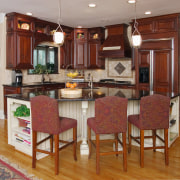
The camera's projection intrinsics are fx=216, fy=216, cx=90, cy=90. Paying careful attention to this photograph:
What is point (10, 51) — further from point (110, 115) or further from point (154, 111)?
point (154, 111)

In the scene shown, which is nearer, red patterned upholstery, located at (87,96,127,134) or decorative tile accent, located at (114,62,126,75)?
red patterned upholstery, located at (87,96,127,134)

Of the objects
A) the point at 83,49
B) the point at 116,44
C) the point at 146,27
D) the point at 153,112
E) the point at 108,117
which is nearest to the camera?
the point at 108,117

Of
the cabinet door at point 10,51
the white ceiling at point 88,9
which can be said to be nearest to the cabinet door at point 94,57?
the white ceiling at point 88,9

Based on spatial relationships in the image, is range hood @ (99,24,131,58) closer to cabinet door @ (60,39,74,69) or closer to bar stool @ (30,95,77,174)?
cabinet door @ (60,39,74,69)

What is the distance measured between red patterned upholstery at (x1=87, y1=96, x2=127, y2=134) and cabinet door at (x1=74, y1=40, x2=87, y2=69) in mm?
4436

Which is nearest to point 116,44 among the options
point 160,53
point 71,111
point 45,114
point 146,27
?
point 146,27

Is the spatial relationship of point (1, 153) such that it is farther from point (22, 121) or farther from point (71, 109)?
point (71, 109)

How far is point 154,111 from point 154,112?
0.01 metres

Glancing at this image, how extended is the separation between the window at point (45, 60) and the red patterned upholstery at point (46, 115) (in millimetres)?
3522

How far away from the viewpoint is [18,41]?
5.20 m

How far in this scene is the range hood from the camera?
6.12m

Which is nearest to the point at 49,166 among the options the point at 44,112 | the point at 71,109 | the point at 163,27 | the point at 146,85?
the point at 44,112

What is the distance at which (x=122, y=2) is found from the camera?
14.5 ft

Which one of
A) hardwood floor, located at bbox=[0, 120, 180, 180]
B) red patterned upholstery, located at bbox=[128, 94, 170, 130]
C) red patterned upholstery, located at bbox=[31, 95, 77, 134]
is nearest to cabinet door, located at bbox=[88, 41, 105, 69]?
hardwood floor, located at bbox=[0, 120, 180, 180]
